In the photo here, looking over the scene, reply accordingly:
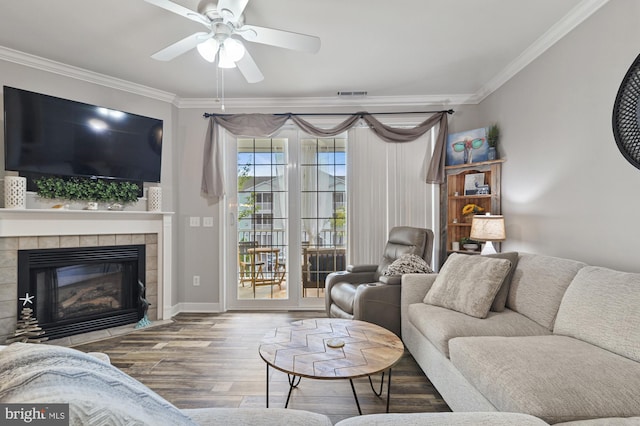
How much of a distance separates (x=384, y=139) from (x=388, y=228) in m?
1.12

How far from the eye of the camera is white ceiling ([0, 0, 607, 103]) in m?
2.21

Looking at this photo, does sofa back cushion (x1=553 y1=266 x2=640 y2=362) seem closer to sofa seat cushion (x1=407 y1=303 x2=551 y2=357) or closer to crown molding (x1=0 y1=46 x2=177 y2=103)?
sofa seat cushion (x1=407 y1=303 x2=551 y2=357)

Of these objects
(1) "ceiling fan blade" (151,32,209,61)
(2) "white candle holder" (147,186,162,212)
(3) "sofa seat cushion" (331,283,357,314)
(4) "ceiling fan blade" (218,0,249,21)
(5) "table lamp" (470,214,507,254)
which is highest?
(4) "ceiling fan blade" (218,0,249,21)

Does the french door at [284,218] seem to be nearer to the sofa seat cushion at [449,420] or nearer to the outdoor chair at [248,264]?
the outdoor chair at [248,264]

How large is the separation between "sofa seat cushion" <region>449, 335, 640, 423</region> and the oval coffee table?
15.7 inches

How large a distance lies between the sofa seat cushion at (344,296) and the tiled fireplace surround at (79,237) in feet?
6.51

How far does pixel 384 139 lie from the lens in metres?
3.79

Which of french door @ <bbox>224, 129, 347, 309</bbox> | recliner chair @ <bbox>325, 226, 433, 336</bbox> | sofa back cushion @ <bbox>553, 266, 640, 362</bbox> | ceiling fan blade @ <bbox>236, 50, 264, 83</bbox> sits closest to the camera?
sofa back cushion @ <bbox>553, 266, 640, 362</bbox>

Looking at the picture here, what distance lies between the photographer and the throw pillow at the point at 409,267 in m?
2.79

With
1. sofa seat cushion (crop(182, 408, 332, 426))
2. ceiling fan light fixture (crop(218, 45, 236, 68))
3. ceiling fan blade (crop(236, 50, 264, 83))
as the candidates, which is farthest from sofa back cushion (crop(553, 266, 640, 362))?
ceiling fan light fixture (crop(218, 45, 236, 68))

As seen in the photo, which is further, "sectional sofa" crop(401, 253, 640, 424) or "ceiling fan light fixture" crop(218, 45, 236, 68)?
"ceiling fan light fixture" crop(218, 45, 236, 68)

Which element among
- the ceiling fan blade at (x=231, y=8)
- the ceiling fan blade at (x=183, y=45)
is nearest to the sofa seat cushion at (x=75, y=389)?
the ceiling fan blade at (x=231, y=8)

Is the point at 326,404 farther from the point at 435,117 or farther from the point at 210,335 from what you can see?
the point at 435,117

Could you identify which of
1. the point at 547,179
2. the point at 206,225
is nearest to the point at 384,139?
the point at 547,179
